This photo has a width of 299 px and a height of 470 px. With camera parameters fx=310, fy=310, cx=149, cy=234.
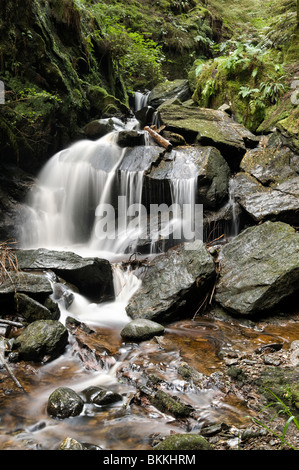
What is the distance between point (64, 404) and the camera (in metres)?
2.56

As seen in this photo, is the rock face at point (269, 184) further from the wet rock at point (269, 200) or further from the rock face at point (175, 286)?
the rock face at point (175, 286)

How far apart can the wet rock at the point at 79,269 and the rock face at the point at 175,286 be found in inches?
24.7

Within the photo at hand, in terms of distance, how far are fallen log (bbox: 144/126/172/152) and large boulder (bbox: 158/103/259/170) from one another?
0.49 meters

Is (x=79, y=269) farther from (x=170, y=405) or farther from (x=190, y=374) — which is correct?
(x=170, y=405)

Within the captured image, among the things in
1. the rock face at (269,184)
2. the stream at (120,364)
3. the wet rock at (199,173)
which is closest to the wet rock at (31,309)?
the stream at (120,364)

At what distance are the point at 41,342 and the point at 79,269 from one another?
185cm

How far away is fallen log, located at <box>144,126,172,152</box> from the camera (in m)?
8.28

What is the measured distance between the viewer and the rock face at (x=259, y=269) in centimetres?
461

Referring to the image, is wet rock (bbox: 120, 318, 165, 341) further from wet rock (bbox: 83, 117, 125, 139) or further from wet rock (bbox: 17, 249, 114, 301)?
wet rock (bbox: 83, 117, 125, 139)

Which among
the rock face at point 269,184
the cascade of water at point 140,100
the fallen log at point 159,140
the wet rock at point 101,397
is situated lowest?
the wet rock at point 101,397

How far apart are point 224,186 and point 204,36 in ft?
47.9

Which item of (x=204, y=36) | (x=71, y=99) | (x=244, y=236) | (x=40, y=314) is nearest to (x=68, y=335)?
(x=40, y=314)

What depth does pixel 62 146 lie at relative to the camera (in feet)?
29.6

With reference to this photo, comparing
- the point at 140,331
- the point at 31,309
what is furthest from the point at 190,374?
the point at 31,309
